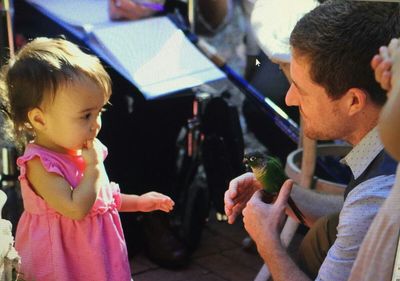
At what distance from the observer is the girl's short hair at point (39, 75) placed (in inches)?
51.9

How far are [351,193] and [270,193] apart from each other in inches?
10.3

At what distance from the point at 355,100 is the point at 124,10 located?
903 millimetres

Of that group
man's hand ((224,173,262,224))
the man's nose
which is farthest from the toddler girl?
the man's nose

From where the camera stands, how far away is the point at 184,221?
7.00 ft

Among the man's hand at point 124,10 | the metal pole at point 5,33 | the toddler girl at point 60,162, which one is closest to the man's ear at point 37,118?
the toddler girl at point 60,162

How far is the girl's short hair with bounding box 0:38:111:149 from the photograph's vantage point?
132cm

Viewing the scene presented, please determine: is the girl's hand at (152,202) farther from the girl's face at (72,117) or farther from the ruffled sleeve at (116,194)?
the girl's face at (72,117)

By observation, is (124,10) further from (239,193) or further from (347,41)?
(347,41)

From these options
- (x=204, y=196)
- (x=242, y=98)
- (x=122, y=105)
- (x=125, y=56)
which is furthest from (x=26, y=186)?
(x=242, y=98)

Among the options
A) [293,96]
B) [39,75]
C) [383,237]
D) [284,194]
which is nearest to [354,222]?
[383,237]

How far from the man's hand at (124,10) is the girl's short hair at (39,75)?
53 cm

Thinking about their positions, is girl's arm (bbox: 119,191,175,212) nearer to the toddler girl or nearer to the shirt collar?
the toddler girl

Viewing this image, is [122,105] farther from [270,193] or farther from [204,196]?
[270,193]

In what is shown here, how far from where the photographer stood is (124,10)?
196 centimetres
